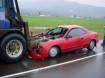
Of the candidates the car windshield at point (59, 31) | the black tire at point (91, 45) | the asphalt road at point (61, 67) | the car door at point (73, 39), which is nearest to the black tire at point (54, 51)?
the asphalt road at point (61, 67)

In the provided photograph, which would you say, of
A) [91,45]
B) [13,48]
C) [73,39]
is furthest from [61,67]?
[91,45]

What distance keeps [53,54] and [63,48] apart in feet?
2.05

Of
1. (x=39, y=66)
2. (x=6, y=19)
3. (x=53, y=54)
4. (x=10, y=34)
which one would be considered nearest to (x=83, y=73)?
(x=39, y=66)

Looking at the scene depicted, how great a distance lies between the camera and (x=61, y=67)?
9.58m

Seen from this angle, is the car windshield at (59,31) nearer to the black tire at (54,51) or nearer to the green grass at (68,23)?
the black tire at (54,51)

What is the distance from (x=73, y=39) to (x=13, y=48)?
304 centimetres

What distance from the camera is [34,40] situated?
447 inches

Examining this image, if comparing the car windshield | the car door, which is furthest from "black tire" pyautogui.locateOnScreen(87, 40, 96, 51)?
the car windshield

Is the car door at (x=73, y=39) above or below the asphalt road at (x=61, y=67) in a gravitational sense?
above

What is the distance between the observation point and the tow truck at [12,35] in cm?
1003

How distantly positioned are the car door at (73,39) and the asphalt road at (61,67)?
433mm

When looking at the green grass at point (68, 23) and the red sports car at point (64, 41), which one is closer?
the red sports car at point (64, 41)

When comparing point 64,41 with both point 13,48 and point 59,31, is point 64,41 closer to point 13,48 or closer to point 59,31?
point 59,31

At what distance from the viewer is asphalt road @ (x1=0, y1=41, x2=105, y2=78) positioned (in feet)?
27.8
